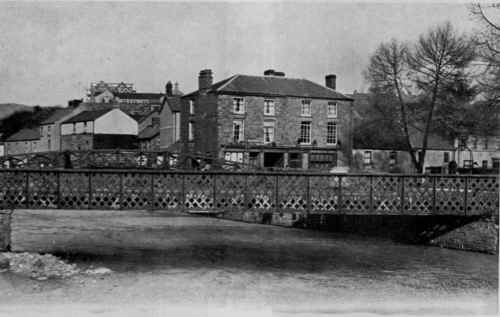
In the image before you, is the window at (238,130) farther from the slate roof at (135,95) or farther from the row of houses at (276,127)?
the slate roof at (135,95)

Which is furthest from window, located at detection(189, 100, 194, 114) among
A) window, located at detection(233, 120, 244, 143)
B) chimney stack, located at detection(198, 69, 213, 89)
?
window, located at detection(233, 120, 244, 143)

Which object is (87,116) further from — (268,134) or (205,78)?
(268,134)

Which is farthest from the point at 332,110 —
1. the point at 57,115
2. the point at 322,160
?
the point at 57,115

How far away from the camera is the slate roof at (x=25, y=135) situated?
8738cm

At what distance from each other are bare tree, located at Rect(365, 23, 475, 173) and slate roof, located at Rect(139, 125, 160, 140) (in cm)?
3215

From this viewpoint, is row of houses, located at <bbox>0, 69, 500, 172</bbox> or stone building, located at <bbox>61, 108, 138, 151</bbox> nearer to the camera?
row of houses, located at <bbox>0, 69, 500, 172</bbox>

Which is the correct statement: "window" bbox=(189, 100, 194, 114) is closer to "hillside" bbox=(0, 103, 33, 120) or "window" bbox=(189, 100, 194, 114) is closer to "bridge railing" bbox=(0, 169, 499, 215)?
"hillside" bbox=(0, 103, 33, 120)

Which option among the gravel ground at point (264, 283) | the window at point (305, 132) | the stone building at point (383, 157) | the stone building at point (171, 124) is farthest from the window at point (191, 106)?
the gravel ground at point (264, 283)

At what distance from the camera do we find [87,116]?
75.9 meters

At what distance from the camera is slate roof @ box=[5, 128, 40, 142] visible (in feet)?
287

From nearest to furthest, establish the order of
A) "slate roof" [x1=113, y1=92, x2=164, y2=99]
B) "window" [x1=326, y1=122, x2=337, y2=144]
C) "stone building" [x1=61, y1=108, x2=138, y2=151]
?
1. "window" [x1=326, y1=122, x2=337, y2=144]
2. "stone building" [x1=61, y1=108, x2=138, y2=151]
3. "slate roof" [x1=113, y1=92, x2=164, y2=99]

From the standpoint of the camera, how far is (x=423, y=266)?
75.5ft

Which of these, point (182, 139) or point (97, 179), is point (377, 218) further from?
point (182, 139)

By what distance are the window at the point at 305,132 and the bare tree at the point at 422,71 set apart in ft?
25.0
